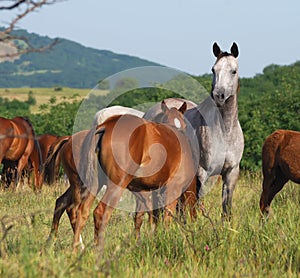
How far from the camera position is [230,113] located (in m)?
8.60

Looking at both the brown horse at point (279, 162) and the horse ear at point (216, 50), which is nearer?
the brown horse at point (279, 162)

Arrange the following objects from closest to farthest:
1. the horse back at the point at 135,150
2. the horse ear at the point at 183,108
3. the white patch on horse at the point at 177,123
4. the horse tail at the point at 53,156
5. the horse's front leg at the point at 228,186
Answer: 1. the horse back at the point at 135,150
2. the horse tail at the point at 53,156
3. the white patch on horse at the point at 177,123
4. the horse's front leg at the point at 228,186
5. the horse ear at the point at 183,108

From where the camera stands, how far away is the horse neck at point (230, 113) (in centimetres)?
852

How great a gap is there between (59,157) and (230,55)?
2.79 m

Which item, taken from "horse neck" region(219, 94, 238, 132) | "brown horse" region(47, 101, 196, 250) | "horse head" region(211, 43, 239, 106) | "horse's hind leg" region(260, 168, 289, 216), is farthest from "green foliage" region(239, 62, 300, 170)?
"brown horse" region(47, 101, 196, 250)

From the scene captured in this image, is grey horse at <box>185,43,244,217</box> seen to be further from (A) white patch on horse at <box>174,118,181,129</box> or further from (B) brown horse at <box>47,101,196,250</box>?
(B) brown horse at <box>47,101,196,250</box>

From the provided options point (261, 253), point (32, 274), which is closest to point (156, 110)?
point (261, 253)

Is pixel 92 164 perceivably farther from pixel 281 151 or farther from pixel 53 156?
pixel 281 151

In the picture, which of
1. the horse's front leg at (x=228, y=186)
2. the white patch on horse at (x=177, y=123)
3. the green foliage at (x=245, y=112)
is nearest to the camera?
the white patch on horse at (x=177, y=123)

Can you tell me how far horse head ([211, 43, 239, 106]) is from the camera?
8148mm

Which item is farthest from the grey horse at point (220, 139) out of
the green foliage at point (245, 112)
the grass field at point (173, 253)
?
the green foliage at point (245, 112)

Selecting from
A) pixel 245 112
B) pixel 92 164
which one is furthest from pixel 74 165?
pixel 245 112

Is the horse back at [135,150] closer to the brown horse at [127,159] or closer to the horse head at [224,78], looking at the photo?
the brown horse at [127,159]

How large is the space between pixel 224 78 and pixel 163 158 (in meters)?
1.82
